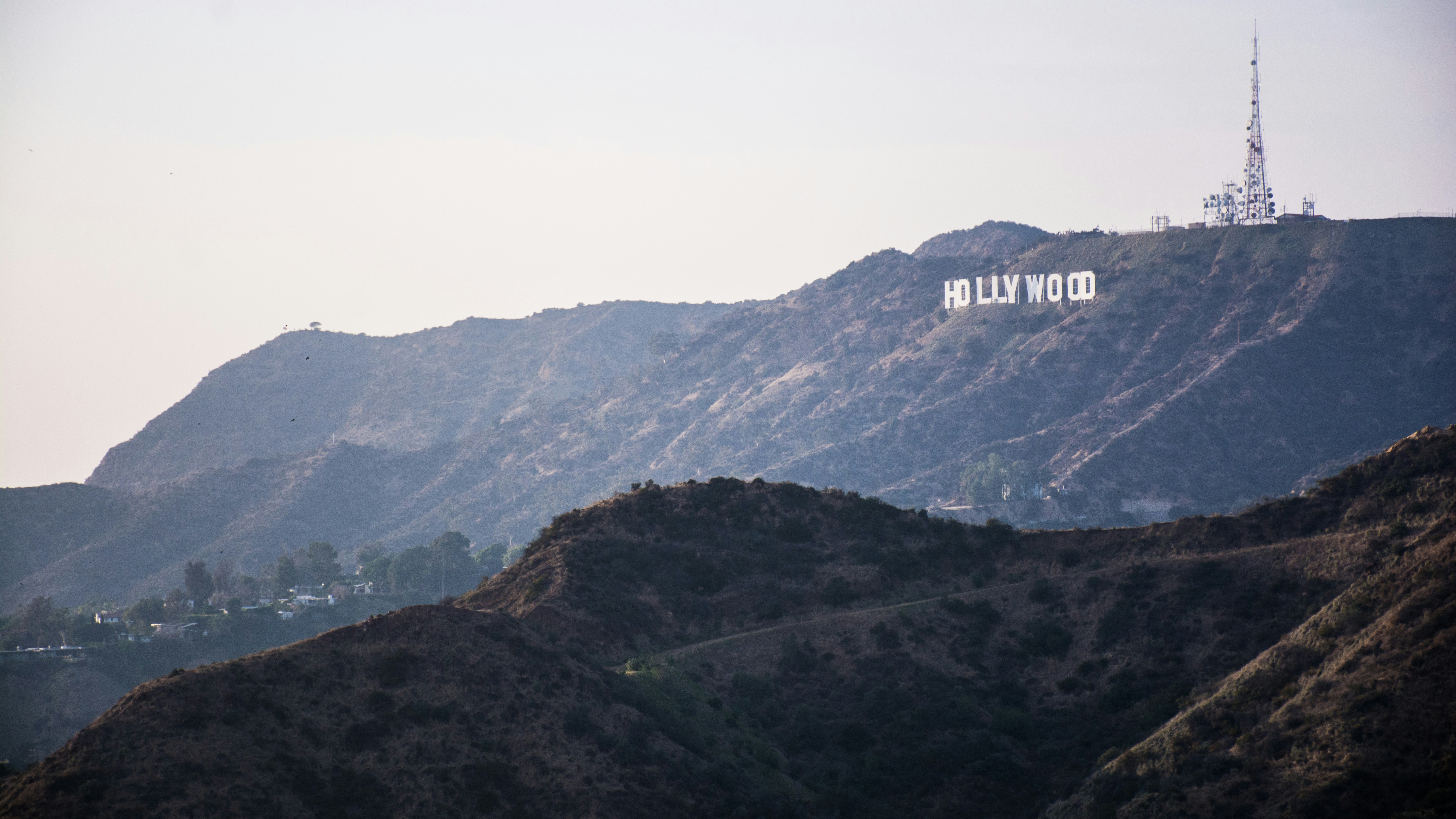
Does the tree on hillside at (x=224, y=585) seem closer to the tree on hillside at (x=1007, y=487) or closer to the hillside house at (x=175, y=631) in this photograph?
the hillside house at (x=175, y=631)

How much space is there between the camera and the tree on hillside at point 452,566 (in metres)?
184

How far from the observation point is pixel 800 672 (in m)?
68.3

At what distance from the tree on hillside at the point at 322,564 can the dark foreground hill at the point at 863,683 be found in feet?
356

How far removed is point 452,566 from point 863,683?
13100 cm

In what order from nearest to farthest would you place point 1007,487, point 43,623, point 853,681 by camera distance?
point 853,681 → point 43,623 → point 1007,487

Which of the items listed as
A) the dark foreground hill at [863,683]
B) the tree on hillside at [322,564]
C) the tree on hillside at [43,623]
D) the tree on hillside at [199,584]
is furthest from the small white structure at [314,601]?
the dark foreground hill at [863,683]

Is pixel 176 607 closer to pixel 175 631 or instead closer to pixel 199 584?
pixel 199 584

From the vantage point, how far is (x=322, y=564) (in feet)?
600

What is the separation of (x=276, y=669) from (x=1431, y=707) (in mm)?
44351

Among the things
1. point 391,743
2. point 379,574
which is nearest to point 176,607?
point 379,574

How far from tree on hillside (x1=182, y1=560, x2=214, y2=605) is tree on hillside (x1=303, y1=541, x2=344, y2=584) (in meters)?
15.6

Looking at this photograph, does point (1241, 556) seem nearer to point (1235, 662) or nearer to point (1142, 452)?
point (1235, 662)

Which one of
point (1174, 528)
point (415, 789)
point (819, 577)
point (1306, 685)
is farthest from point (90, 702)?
point (1306, 685)

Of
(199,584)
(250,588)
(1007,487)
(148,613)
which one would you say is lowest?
(250,588)
